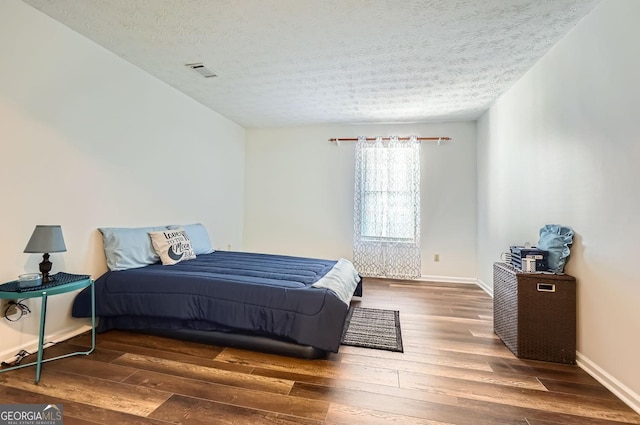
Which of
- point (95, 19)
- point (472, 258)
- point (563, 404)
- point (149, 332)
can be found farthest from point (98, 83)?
point (472, 258)

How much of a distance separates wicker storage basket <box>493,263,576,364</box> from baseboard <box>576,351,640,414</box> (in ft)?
0.22

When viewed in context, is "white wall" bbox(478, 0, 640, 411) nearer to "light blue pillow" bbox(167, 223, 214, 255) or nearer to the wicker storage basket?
the wicker storage basket

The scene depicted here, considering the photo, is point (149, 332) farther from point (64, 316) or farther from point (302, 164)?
point (302, 164)

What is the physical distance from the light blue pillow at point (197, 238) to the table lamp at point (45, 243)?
4.50 ft

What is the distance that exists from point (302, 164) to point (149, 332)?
11.2 feet

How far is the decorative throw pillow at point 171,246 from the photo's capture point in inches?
118

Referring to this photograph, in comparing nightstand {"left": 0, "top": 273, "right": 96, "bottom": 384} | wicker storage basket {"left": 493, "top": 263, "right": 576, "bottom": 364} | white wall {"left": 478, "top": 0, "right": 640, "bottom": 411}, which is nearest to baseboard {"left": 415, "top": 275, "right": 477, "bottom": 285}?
white wall {"left": 478, "top": 0, "right": 640, "bottom": 411}

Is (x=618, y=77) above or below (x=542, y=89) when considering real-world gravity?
below

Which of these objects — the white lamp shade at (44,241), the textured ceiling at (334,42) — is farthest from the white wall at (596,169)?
the white lamp shade at (44,241)

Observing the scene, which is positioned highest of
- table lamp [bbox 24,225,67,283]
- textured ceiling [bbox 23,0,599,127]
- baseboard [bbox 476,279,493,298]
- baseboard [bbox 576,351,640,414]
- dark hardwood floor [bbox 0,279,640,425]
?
textured ceiling [bbox 23,0,599,127]

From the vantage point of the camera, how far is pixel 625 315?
1740mm

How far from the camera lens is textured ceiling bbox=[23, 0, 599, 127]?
81.2 inches

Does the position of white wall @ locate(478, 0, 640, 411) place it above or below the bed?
above

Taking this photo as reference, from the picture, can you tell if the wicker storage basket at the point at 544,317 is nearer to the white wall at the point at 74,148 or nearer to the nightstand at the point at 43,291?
the nightstand at the point at 43,291
